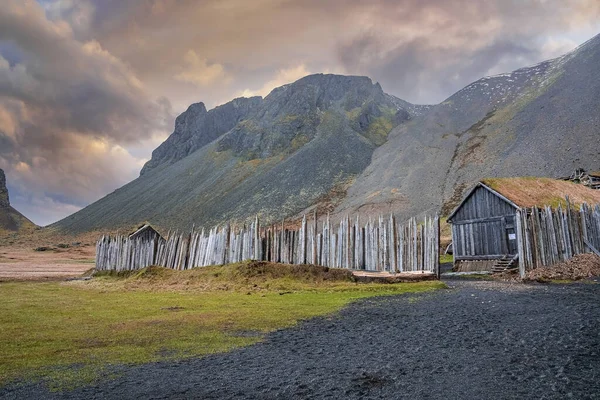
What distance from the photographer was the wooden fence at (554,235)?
14547 mm

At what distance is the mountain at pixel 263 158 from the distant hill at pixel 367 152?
39 centimetres

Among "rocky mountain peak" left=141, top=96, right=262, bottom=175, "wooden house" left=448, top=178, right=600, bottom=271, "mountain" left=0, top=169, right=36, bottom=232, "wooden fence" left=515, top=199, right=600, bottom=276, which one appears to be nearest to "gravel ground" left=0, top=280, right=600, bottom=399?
"wooden fence" left=515, top=199, right=600, bottom=276

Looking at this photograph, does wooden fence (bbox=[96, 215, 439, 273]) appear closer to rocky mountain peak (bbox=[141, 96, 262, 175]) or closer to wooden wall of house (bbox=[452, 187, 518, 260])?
wooden wall of house (bbox=[452, 187, 518, 260])

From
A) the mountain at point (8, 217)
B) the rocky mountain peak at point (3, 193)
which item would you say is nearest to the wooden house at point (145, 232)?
the mountain at point (8, 217)

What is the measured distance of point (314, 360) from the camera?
14.8 feet

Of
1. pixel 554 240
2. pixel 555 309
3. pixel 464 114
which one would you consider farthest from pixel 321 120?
pixel 555 309

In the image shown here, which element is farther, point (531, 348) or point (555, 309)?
point (555, 309)

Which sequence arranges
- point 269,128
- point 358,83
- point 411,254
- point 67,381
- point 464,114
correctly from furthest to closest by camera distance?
point 358,83 < point 269,128 < point 464,114 < point 411,254 < point 67,381

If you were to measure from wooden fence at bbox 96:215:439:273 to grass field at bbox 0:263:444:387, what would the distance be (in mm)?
1393

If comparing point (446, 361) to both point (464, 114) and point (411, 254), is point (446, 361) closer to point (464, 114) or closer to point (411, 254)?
point (411, 254)

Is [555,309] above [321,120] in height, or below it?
below

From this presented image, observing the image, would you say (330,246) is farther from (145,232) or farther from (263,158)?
(263,158)

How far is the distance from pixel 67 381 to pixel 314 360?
2.60m

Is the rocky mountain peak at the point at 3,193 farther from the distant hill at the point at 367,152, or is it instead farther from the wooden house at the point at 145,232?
the wooden house at the point at 145,232
